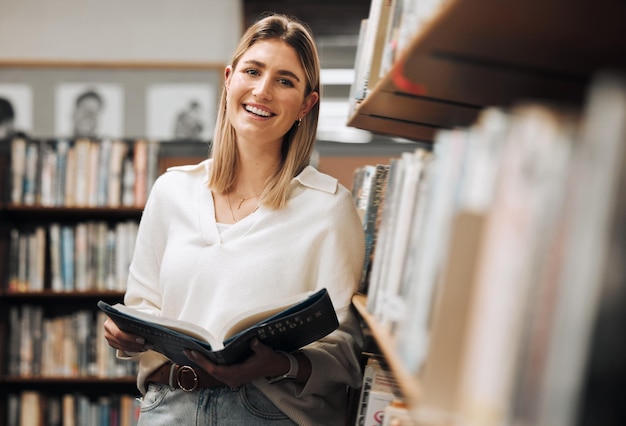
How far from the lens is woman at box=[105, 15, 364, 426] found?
1558mm

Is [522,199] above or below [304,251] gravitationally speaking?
above

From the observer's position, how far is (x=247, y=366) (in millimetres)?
1445

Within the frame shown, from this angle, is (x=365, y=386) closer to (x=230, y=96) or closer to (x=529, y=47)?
(x=230, y=96)

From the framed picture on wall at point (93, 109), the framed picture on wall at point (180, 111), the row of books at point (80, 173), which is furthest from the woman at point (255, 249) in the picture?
the framed picture on wall at point (93, 109)

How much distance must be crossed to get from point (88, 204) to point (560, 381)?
346 centimetres

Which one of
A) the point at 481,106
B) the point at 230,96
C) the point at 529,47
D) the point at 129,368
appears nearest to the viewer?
the point at 529,47

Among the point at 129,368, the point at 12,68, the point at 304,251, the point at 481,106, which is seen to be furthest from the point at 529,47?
the point at 12,68

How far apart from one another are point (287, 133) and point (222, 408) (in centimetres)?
70

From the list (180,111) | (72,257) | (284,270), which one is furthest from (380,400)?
(180,111)

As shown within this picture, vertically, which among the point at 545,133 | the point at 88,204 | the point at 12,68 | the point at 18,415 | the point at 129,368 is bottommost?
the point at 18,415

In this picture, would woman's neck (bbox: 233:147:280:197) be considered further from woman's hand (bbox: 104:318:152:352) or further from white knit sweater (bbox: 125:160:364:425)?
woman's hand (bbox: 104:318:152:352)

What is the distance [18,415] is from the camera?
3.66 meters

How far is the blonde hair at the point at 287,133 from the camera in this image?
1808 millimetres

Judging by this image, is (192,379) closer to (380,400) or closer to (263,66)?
(380,400)
